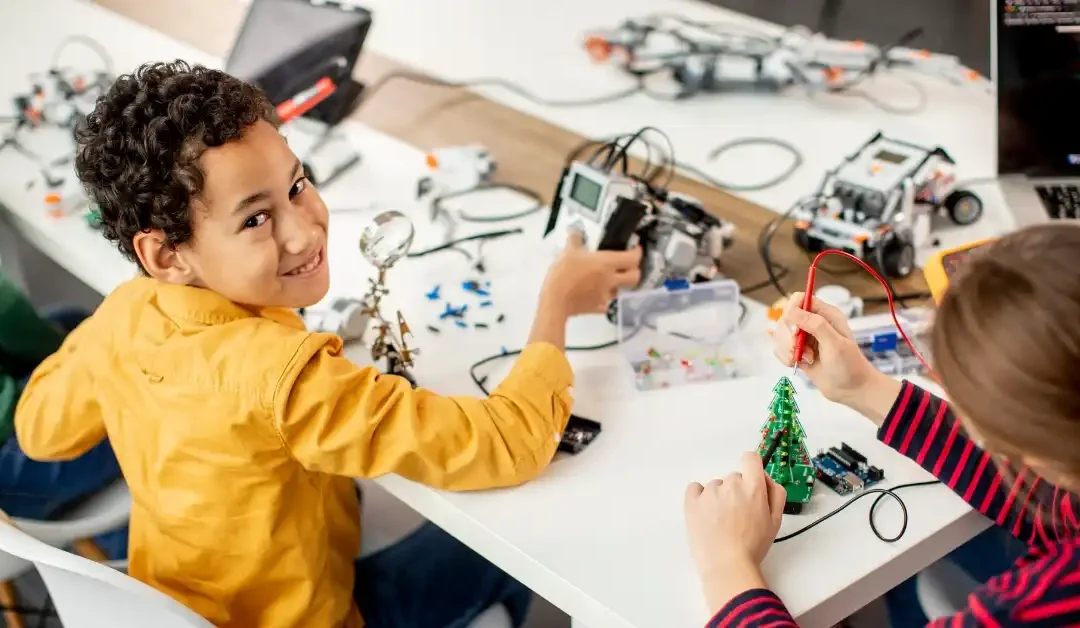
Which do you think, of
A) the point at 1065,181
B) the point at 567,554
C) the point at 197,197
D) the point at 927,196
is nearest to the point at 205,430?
the point at 197,197

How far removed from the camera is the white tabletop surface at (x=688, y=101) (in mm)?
1432

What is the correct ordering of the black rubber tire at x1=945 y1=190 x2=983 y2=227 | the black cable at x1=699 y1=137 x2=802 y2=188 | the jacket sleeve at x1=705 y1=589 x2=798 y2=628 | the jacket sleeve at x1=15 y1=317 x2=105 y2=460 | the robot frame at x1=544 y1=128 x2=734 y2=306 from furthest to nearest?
the black cable at x1=699 y1=137 x2=802 y2=188, the black rubber tire at x1=945 y1=190 x2=983 y2=227, the robot frame at x1=544 y1=128 x2=734 y2=306, the jacket sleeve at x1=15 y1=317 x2=105 y2=460, the jacket sleeve at x1=705 y1=589 x2=798 y2=628

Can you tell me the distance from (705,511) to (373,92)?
3.64 feet

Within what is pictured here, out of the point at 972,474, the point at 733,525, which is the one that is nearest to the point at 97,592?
the point at 733,525

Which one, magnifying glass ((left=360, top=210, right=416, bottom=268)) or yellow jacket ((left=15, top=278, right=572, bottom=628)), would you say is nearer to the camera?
yellow jacket ((left=15, top=278, right=572, bottom=628))

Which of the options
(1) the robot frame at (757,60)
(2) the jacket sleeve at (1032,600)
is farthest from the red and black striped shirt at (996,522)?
(1) the robot frame at (757,60)

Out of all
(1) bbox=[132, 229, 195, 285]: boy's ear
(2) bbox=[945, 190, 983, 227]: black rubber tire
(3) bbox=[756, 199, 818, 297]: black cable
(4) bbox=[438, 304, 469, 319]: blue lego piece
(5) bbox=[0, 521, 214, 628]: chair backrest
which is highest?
(2) bbox=[945, 190, 983, 227]: black rubber tire

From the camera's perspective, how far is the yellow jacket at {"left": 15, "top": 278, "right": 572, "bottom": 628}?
0.87 meters

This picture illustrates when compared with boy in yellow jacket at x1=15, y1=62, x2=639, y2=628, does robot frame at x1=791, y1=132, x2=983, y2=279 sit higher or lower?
higher

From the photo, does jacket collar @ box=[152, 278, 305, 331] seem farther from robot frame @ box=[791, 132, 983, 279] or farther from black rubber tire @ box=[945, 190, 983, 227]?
black rubber tire @ box=[945, 190, 983, 227]

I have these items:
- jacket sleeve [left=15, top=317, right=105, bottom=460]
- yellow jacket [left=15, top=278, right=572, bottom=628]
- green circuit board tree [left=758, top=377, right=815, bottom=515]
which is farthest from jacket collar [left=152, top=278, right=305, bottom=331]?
green circuit board tree [left=758, top=377, right=815, bottom=515]

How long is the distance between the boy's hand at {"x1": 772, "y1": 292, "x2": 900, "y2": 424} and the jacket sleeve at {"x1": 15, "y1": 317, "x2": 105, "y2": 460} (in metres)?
0.70

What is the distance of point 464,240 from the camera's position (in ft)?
4.28

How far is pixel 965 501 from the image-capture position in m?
0.88
